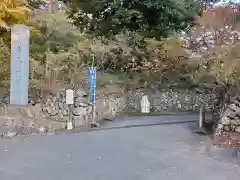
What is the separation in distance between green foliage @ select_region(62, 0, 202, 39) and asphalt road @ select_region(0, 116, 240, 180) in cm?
802

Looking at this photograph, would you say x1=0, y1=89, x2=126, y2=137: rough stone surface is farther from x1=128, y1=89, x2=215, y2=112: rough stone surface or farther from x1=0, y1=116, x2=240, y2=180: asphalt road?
x1=128, y1=89, x2=215, y2=112: rough stone surface

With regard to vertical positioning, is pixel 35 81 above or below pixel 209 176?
above

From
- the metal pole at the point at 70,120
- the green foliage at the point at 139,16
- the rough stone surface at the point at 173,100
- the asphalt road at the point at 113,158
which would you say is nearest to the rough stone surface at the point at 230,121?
the asphalt road at the point at 113,158

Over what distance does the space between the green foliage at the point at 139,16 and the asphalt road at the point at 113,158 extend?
8021 mm

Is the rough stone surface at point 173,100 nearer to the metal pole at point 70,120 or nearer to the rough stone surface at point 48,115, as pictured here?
the rough stone surface at point 48,115

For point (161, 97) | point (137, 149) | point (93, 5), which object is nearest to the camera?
point (137, 149)

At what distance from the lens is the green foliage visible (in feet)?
51.6

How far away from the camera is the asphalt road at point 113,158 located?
213 inches

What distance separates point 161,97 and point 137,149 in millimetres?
8584

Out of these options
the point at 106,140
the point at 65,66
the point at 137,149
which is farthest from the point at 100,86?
the point at 137,149

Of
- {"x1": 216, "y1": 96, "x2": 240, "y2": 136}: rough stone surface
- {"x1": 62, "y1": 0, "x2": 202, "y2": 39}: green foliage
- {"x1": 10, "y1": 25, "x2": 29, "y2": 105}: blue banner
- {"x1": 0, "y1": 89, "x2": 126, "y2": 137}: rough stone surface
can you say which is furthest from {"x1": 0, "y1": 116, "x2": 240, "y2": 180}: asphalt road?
{"x1": 62, "y1": 0, "x2": 202, "y2": 39}: green foliage

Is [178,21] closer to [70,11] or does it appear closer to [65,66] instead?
[70,11]

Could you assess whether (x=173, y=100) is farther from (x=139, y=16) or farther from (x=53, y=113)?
(x=53, y=113)

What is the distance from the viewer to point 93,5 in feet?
55.3
